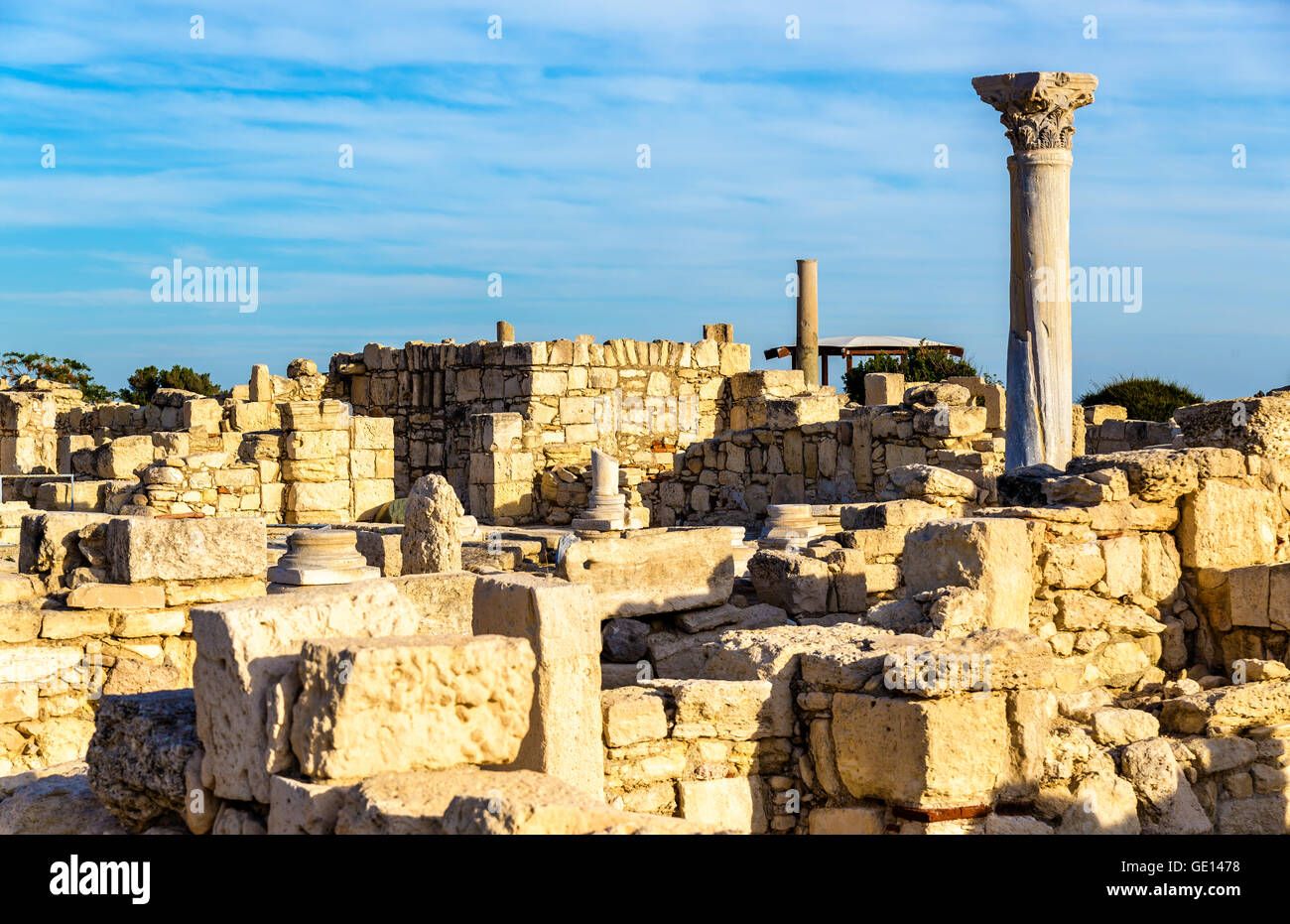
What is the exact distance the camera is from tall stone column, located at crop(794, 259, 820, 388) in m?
28.4

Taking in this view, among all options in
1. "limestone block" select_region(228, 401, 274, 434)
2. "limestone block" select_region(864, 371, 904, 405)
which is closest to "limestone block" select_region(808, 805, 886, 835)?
"limestone block" select_region(864, 371, 904, 405)

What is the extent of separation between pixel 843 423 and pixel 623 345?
494 cm

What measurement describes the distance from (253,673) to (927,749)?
7.86 feet

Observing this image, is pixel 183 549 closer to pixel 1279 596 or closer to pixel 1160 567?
pixel 1160 567

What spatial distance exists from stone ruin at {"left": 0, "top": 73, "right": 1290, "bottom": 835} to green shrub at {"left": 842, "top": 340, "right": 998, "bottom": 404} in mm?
19179

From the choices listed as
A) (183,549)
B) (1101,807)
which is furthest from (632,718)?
(183,549)

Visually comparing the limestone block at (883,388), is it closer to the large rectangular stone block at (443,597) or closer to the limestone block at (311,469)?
the limestone block at (311,469)

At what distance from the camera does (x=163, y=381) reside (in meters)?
42.8

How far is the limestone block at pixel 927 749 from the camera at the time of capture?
15.7ft

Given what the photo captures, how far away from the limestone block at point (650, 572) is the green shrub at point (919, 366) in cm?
2323

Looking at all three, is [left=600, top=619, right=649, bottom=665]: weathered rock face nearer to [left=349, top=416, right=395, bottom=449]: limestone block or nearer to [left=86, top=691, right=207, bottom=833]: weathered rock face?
[left=86, top=691, right=207, bottom=833]: weathered rock face

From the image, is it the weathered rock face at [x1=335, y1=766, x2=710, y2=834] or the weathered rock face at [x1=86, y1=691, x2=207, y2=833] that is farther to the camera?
the weathered rock face at [x1=86, y1=691, x2=207, y2=833]
